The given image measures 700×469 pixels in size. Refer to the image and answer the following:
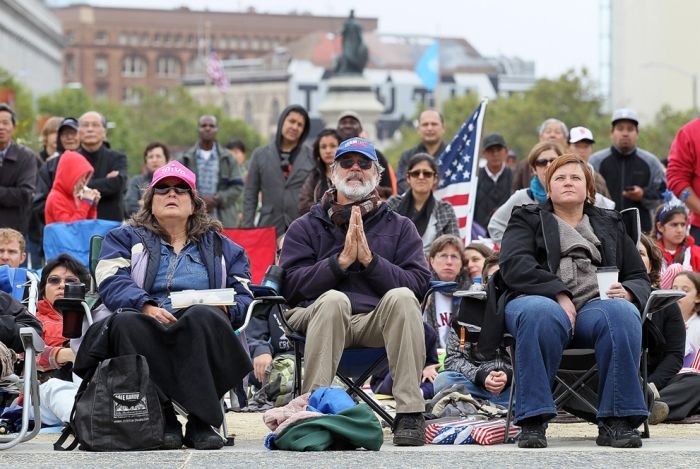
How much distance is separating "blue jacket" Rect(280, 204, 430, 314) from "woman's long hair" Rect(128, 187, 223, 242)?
1.81 feet

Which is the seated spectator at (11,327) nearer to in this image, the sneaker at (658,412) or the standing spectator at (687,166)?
the sneaker at (658,412)

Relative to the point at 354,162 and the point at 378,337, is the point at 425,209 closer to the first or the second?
the point at 354,162

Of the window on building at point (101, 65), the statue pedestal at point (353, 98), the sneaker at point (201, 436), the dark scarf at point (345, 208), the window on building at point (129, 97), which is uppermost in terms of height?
the window on building at point (101, 65)

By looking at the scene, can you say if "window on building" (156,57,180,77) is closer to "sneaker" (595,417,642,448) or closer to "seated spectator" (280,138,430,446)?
"seated spectator" (280,138,430,446)

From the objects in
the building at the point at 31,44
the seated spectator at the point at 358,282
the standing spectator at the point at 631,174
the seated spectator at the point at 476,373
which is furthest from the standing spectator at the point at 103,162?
the building at the point at 31,44

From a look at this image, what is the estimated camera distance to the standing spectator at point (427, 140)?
53.9 ft

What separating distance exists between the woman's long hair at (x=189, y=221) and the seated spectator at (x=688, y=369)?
3012mm

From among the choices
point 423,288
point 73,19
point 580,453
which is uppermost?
point 73,19

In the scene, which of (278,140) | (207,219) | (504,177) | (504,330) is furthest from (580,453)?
(504,177)

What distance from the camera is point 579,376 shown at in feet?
31.5

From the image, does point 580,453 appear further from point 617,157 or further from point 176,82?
point 176,82

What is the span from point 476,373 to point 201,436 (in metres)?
2.35

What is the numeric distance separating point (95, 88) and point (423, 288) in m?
173

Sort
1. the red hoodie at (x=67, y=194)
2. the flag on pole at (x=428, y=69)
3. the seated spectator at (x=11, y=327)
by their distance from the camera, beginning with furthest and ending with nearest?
the flag on pole at (x=428, y=69) → the red hoodie at (x=67, y=194) → the seated spectator at (x=11, y=327)
